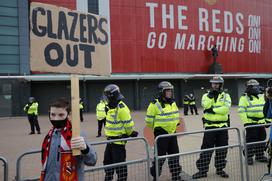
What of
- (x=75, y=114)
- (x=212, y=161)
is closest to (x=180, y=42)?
(x=212, y=161)

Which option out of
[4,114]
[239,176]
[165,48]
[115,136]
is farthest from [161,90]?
[165,48]

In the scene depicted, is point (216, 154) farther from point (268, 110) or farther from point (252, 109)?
point (252, 109)

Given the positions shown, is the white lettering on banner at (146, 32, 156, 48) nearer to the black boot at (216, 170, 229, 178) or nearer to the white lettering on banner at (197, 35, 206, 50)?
the white lettering on banner at (197, 35, 206, 50)

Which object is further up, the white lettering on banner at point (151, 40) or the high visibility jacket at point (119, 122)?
the white lettering on banner at point (151, 40)

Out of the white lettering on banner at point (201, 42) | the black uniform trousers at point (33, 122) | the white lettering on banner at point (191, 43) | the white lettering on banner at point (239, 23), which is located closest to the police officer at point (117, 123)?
the black uniform trousers at point (33, 122)

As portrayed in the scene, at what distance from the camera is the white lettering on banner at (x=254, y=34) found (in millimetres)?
47250

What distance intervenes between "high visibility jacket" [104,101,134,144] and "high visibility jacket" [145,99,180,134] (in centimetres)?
80

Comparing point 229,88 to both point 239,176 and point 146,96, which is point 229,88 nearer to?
point 146,96

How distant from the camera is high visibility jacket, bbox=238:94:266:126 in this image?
798 cm

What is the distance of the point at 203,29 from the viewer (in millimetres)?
43156

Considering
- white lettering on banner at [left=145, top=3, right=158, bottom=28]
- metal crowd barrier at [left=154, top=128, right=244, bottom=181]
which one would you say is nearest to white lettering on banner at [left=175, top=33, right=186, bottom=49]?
white lettering on banner at [left=145, top=3, right=158, bottom=28]

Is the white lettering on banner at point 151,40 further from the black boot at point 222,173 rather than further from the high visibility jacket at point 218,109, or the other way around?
the black boot at point 222,173

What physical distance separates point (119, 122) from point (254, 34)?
45.2m

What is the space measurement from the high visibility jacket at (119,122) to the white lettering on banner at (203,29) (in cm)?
3427
